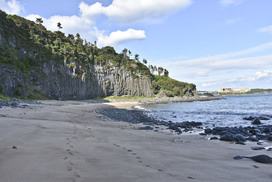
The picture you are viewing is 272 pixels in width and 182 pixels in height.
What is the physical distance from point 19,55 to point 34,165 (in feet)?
203

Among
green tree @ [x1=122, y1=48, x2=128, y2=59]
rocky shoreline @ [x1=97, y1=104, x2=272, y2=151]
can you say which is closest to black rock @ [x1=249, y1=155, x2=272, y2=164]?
rocky shoreline @ [x1=97, y1=104, x2=272, y2=151]

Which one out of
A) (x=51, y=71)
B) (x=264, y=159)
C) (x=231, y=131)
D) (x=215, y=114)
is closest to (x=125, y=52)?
(x=51, y=71)

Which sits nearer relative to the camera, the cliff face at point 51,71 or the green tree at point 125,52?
the cliff face at point 51,71

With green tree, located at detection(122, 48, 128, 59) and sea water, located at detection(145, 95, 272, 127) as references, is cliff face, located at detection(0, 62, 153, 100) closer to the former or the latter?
sea water, located at detection(145, 95, 272, 127)

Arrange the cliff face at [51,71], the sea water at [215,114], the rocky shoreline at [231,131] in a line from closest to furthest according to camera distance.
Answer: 1. the rocky shoreline at [231,131]
2. the sea water at [215,114]
3. the cliff face at [51,71]

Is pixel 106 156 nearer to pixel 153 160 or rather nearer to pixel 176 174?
pixel 153 160

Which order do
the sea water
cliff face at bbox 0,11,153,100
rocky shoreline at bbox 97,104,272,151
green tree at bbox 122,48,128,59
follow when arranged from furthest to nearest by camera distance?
green tree at bbox 122,48,128,59
cliff face at bbox 0,11,153,100
the sea water
rocky shoreline at bbox 97,104,272,151

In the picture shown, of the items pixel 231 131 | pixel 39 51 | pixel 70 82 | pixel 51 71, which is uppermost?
pixel 39 51

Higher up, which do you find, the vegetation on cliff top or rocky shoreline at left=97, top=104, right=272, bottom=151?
the vegetation on cliff top

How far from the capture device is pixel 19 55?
5491cm

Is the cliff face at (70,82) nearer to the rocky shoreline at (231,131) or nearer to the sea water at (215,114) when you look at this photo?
the sea water at (215,114)

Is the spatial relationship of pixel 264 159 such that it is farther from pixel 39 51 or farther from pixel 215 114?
pixel 39 51

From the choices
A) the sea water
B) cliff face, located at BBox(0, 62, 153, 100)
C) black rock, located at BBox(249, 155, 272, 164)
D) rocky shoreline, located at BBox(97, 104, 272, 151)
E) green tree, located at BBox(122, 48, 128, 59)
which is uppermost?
green tree, located at BBox(122, 48, 128, 59)

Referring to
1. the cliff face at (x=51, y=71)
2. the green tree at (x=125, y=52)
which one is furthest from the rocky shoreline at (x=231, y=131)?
the green tree at (x=125, y=52)
